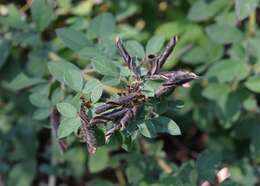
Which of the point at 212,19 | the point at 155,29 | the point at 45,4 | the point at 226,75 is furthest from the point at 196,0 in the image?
the point at 45,4

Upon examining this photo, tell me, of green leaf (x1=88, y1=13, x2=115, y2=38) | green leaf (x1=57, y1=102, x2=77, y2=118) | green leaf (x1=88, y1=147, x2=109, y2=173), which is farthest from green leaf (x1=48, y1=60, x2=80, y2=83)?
green leaf (x1=88, y1=147, x2=109, y2=173)

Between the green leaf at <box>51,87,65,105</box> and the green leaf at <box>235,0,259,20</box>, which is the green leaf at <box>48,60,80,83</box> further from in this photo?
the green leaf at <box>235,0,259,20</box>

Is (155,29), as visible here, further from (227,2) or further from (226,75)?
(226,75)

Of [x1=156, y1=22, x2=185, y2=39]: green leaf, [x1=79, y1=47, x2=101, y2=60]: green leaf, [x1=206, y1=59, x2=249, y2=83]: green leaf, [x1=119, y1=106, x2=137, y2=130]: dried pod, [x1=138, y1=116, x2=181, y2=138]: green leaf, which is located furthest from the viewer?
[x1=156, y1=22, x2=185, y2=39]: green leaf

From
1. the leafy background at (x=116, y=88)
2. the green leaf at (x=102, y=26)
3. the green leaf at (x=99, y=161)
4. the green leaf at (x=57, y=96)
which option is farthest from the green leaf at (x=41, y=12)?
the green leaf at (x=99, y=161)

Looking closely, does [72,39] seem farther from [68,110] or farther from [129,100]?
[129,100]

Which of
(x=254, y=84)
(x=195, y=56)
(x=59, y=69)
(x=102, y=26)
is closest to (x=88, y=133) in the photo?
(x=59, y=69)

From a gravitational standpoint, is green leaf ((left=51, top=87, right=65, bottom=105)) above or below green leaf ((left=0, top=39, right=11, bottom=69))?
below
